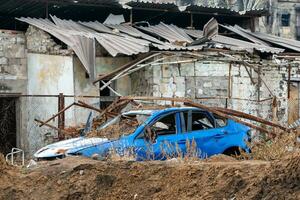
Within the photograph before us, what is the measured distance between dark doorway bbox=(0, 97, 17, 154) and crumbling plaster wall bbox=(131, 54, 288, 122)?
3893 millimetres

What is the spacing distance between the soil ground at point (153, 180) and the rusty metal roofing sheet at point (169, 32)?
11.0 metres

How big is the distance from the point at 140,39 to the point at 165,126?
7.24 metres

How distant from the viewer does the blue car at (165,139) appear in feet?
32.8

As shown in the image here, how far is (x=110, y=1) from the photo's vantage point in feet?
62.5

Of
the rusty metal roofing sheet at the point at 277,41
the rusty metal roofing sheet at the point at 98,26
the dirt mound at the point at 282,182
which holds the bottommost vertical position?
the dirt mound at the point at 282,182

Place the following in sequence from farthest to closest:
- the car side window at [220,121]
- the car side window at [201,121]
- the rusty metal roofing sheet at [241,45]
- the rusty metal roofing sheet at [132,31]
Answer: the rusty metal roofing sheet at [241,45] < the rusty metal roofing sheet at [132,31] < the car side window at [220,121] < the car side window at [201,121]

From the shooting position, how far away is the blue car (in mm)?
10000

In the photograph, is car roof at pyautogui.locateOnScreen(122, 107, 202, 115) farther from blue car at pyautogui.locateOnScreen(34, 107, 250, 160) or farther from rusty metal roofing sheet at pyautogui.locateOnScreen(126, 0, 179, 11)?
A: rusty metal roofing sheet at pyautogui.locateOnScreen(126, 0, 179, 11)

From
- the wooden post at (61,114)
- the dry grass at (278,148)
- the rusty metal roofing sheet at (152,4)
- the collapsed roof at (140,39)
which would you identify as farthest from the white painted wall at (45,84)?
the dry grass at (278,148)

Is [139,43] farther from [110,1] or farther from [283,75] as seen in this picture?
[283,75]

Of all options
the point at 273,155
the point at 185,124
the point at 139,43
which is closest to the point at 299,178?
the point at 273,155

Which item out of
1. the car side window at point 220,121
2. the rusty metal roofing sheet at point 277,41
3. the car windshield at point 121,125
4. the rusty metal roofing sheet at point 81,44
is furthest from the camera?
the rusty metal roofing sheet at point 277,41

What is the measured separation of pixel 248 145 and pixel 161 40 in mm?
9350

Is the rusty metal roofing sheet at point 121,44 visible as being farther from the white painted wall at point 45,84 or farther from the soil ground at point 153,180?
the soil ground at point 153,180
